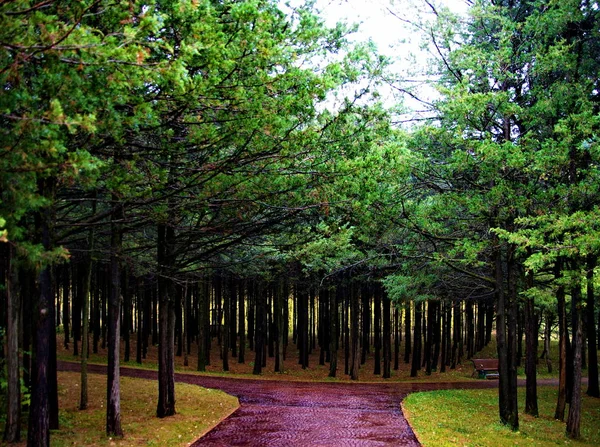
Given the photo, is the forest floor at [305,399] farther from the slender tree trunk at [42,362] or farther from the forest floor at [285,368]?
Result: the slender tree trunk at [42,362]

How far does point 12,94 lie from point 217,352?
114ft

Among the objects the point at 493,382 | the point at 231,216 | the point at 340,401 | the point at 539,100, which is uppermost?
the point at 539,100

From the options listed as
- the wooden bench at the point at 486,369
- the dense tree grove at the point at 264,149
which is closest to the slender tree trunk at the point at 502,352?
the dense tree grove at the point at 264,149

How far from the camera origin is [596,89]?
1578 centimetres

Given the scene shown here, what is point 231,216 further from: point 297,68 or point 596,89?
point 596,89

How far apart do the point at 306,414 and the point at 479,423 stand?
4.80 metres

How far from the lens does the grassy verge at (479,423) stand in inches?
551

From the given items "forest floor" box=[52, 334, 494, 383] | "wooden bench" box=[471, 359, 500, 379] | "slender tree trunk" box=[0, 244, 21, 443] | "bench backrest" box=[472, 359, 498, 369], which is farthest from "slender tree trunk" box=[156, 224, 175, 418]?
"bench backrest" box=[472, 359, 498, 369]

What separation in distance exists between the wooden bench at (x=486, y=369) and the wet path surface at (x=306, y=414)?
8.22 meters

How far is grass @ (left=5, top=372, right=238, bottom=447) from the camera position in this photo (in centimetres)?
1228

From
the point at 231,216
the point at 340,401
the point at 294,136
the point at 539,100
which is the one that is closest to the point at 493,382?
the point at 340,401

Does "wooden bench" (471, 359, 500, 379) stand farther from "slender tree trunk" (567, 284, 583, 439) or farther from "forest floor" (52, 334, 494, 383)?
"slender tree trunk" (567, 284, 583, 439)

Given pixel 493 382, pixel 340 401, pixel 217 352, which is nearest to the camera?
pixel 340 401

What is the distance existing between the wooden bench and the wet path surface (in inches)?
324
